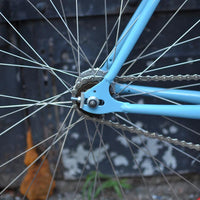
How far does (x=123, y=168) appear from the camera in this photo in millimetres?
1896

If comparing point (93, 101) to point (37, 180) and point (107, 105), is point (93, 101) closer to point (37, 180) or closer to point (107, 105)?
point (107, 105)

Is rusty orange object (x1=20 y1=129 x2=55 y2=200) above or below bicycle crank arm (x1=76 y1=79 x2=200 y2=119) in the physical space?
below

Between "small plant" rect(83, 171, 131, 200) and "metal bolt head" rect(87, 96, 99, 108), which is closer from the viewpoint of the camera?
"metal bolt head" rect(87, 96, 99, 108)

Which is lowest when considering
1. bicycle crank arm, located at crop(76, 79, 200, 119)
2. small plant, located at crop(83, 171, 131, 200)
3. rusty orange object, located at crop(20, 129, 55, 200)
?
small plant, located at crop(83, 171, 131, 200)

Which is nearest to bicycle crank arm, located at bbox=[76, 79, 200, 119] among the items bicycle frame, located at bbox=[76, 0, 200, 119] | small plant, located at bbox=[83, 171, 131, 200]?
bicycle frame, located at bbox=[76, 0, 200, 119]

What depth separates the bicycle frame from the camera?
1.20 metres

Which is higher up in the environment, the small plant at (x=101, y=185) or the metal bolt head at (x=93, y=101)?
the metal bolt head at (x=93, y=101)

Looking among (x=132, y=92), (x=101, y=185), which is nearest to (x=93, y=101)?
(x=132, y=92)

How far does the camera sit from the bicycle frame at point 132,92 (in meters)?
1.20

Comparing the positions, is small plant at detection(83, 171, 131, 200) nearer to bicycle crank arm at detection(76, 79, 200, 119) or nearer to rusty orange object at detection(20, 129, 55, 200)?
rusty orange object at detection(20, 129, 55, 200)

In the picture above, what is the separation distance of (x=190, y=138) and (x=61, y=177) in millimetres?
800

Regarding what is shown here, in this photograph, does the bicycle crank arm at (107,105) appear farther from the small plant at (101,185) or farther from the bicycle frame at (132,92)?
the small plant at (101,185)

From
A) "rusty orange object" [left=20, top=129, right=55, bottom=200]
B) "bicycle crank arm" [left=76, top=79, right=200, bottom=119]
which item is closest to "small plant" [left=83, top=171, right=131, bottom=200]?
"rusty orange object" [left=20, top=129, right=55, bottom=200]

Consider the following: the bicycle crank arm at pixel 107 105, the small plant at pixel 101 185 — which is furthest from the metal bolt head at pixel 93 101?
the small plant at pixel 101 185
